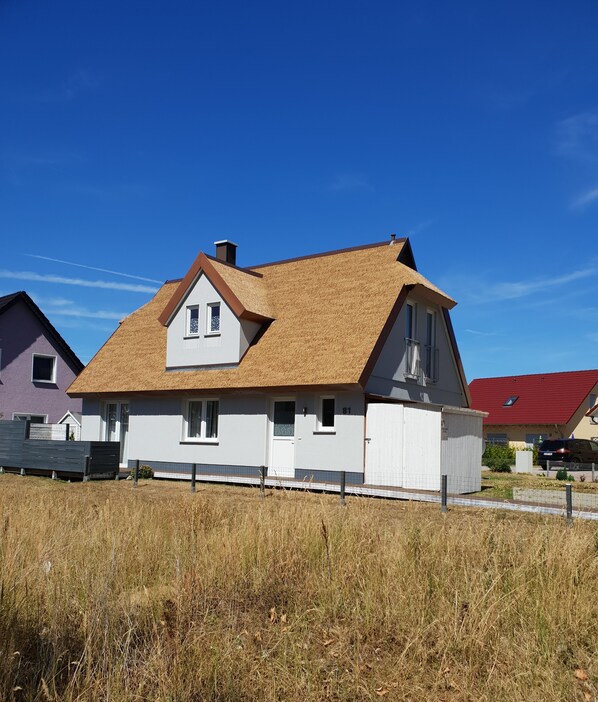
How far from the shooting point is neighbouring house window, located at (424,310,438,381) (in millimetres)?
24453

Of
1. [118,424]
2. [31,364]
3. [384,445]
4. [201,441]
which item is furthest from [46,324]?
[384,445]

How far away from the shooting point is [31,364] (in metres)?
36.6

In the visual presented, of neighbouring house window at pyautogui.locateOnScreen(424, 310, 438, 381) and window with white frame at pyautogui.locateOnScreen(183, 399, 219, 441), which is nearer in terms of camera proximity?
window with white frame at pyautogui.locateOnScreen(183, 399, 219, 441)

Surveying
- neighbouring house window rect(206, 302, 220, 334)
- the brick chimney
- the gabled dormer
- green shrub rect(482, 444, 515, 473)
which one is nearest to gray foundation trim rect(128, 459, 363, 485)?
the gabled dormer

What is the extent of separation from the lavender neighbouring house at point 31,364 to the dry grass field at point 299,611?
2857 centimetres

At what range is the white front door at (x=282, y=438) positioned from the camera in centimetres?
2130

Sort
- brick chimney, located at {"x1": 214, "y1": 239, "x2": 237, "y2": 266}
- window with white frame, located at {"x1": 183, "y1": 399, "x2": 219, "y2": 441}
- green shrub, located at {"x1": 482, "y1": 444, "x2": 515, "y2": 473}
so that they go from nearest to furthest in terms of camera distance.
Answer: window with white frame, located at {"x1": 183, "y1": 399, "x2": 219, "y2": 441} < brick chimney, located at {"x1": 214, "y1": 239, "x2": 237, "y2": 266} < green shrub, located at {"x1": 482, "y1": 444, "x2": 515, "y2": 473}

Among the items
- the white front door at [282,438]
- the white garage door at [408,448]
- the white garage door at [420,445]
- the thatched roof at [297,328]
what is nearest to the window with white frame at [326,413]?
the white front door at [282,438]

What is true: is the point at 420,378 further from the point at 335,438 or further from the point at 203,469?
the point at 203,469

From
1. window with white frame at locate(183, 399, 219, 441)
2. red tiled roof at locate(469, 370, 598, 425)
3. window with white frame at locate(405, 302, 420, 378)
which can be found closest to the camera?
window with white frame at locate(405, 302, 420, 378)

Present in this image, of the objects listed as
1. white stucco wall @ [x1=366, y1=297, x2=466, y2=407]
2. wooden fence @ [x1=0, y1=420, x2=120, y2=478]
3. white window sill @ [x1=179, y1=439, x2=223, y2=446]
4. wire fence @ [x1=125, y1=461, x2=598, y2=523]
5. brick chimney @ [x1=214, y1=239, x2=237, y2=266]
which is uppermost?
brick chimney @ [x1=214, y1=239, x2=237, y2=266]

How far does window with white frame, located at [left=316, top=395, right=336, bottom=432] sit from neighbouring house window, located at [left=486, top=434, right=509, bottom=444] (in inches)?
1334

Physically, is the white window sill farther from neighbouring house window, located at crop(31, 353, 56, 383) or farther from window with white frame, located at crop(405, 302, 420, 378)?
neighbouring house window, located at crop(31, 353, 56, 383)

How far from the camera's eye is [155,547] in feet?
27.2
